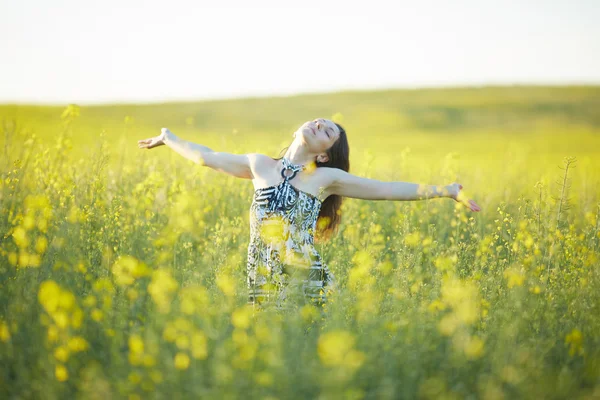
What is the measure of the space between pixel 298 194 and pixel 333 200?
52 centimetres

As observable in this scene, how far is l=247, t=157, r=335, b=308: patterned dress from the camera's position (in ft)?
11.7

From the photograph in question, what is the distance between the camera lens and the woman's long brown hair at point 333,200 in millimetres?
4000

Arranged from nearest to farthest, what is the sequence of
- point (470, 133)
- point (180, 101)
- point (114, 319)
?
point (114, 319)
point (470, 133)
point (180, 101)

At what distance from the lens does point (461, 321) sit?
236cm

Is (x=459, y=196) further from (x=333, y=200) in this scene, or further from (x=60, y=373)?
(x=60, y=373)

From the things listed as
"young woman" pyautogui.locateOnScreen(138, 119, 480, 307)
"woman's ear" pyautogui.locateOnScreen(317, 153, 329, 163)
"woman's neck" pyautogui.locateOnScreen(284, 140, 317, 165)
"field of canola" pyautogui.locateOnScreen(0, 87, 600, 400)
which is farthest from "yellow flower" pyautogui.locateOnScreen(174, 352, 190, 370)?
"woman's ear" pyautogui.locateOnScreen(317, 153, 329, 163)

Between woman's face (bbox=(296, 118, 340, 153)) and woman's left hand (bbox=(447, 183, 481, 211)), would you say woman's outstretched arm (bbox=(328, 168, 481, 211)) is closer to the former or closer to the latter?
woman's left hand (bbox=(447, 183, 481, 211))

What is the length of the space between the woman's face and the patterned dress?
180 millimetres

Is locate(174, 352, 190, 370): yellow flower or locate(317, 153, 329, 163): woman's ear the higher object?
locate(317, 153, 329, 163): woman's ear

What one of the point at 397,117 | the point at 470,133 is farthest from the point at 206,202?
the point at 397,117

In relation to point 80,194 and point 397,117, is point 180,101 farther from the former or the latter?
point 80,194

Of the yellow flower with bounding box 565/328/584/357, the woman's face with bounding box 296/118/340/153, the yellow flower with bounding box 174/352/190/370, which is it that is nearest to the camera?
the yellow flower with bounding box 174/352/190/370

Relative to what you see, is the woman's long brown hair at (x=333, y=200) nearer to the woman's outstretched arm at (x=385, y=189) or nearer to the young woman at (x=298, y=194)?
the young woman at (x=298, y=194)

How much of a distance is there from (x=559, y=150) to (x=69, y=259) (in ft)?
74.3
